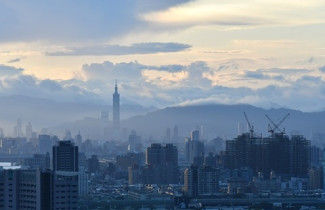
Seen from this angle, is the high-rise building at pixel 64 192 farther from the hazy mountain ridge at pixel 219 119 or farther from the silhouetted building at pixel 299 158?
the hazy mountain ridge at pixel 219 119

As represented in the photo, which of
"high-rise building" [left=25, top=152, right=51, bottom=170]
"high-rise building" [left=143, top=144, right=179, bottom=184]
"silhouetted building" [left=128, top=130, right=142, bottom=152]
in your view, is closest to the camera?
"high-rise building" [left=25, top=152, right=51, bottom=170]

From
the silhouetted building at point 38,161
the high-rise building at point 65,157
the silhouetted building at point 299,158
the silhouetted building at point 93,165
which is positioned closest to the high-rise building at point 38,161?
the silhouetted building at point 38,161

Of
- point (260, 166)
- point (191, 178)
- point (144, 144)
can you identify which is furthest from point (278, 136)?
point (144, 144)

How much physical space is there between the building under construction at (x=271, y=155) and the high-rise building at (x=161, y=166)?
3.06 m

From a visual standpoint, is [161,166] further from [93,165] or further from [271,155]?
[93,165]

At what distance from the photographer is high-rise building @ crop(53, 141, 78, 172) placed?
4819 cm

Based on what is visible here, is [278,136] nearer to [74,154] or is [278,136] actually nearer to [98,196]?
[74,154]

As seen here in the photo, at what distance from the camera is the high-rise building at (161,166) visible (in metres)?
56.2

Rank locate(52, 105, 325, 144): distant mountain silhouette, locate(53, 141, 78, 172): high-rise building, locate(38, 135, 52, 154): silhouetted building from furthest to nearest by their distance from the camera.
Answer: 1. locate(52, 105, 325, 144): distant mountain silhouette
2. locate(38, 135, 52, 154): silhouetted building
3. locate(53, 141, 78, 172): high-rise building

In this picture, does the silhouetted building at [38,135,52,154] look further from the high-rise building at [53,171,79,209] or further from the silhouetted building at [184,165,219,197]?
the high-rise building at [53,171,79,209]

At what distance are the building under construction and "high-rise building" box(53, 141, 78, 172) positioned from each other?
10.9 meters

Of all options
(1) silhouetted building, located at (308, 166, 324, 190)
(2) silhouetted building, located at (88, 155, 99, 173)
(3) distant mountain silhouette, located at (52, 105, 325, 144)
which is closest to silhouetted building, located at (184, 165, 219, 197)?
(1) silhouetted building, located at (308, 166, 324, 190)

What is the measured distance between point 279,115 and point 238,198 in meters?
53.9

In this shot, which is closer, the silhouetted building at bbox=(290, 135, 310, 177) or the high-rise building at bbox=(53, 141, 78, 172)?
the high-rise building at bbox=(53, 141, 78, 172)
